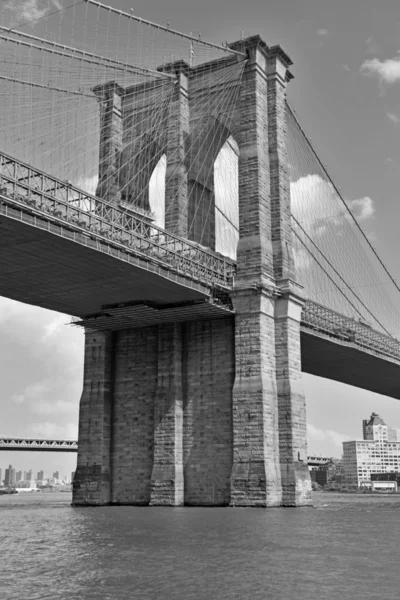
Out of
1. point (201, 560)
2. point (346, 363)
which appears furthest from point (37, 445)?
point (201, 560)

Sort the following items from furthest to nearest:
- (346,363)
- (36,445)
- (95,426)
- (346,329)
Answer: (36,445)
(346,363)
(346,329)
(95,426)

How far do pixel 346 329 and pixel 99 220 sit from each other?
3176cm

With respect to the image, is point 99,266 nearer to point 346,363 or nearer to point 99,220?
point 99,220

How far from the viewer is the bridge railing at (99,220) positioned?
1385 inches

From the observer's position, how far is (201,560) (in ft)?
69.8

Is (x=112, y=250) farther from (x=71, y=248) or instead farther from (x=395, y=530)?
(x=395, y=530)

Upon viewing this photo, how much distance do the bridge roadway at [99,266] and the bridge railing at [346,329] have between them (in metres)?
0.37

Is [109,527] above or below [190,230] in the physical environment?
below

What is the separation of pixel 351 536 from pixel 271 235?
26116mm

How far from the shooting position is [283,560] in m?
21.4

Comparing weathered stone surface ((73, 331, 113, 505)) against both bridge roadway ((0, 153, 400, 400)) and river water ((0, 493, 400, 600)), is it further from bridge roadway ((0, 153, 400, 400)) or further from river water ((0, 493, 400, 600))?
river water ((0, 493, 400, 600))

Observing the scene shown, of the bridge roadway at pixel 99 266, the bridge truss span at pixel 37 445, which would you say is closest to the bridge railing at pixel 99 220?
the bridge roadway at pixel 99 266

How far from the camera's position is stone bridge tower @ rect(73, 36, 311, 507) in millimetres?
47469

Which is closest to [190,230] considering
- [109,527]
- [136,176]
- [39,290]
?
[136,176]
